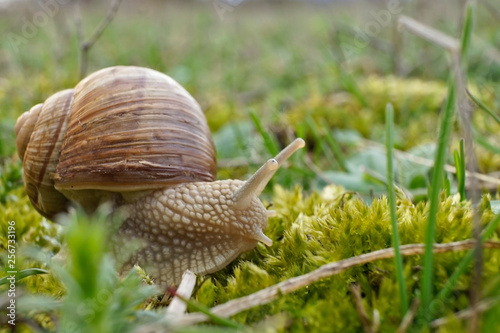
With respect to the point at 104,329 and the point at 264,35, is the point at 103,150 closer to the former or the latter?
the point at 104,329

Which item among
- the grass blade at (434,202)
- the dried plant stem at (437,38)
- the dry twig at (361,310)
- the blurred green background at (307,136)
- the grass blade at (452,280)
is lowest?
the blurred green background at (307,136)

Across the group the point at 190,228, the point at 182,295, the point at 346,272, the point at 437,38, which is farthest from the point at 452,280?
the point at 190,228

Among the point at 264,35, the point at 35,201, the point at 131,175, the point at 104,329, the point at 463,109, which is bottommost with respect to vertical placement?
the point at 264,35

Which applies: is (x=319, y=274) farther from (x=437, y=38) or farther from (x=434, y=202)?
(x=437, y=38)

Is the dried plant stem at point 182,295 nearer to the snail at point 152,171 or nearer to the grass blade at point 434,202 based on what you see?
the snail at point 152,171

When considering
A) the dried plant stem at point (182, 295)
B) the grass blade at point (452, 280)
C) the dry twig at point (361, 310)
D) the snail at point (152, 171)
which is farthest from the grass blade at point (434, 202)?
the snail at point (152, 171)

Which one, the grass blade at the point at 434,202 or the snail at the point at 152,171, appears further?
the snail at the point at 152,171

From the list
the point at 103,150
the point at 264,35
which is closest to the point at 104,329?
the point at 103,150
